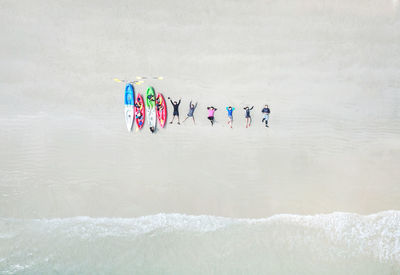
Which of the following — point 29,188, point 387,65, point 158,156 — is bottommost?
point 29,188

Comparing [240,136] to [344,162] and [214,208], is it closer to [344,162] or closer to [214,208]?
[214,208]

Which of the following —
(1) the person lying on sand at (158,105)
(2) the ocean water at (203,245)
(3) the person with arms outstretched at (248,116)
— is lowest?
(2) the ocean water at (203,245)

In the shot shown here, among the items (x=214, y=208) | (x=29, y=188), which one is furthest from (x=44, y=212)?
(x=214, y=208)

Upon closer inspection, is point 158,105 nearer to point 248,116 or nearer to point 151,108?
point 151,108

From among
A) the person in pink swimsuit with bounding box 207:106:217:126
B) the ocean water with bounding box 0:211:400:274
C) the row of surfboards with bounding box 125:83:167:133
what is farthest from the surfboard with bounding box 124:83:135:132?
the ocean water with bounding box 0:211:400:274

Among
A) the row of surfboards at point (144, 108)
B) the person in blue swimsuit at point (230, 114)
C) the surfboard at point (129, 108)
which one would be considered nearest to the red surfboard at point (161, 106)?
the row of surfboards at point (144, 108)

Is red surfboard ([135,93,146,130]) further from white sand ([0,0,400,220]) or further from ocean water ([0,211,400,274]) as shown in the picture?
ocean water ([0,211,400,274])

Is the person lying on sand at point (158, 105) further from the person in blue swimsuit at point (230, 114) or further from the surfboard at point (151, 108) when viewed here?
the person in blue swimsuit at point (230, 114)

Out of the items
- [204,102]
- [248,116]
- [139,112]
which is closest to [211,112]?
[204,102]
